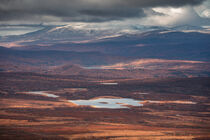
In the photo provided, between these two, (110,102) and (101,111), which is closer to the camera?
(101,111)

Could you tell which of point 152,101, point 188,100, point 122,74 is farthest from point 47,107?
point 122,74

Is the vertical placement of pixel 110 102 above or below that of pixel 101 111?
below

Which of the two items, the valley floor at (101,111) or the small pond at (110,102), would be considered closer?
the valley floor at (101,111)

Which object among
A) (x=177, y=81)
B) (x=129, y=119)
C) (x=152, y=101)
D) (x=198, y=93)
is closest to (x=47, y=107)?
(x=129, y=119)

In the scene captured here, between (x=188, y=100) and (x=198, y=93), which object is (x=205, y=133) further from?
(x=198, y=93)

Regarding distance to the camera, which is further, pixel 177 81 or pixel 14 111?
pixel 177 81

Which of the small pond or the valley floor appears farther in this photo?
the small pond

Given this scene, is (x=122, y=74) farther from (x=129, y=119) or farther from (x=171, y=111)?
(x=129, y=119)

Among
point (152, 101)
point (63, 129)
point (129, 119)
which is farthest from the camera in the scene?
point (152, 101)

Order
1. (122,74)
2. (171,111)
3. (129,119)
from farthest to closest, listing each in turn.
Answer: (122,74) → (171,111) → (129,119)
